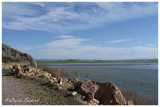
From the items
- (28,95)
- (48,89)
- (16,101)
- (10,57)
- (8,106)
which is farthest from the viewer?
(10,57)

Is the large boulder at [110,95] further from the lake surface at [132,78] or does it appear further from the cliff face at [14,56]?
the cliff face at [14,56]

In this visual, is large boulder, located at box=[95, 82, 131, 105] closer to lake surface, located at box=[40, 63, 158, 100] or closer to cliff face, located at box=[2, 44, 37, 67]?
lake surface, located at box=[40, 63, 158, 100]

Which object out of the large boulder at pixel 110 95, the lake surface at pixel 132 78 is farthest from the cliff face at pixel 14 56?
the large boulder at pixel 110 95

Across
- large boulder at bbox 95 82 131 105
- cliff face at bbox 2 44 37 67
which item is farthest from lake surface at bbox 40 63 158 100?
cliff face at bbox 2 44 37 67

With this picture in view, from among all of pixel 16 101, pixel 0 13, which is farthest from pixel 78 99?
pixel 0 13

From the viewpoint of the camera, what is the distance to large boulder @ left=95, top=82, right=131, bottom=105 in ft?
35.4

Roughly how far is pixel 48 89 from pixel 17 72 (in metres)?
5.85

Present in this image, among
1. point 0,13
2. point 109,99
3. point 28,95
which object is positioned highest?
point 0,13

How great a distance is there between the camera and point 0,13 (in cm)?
1116

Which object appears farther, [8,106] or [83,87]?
[83,87]

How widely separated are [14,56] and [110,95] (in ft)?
75.7

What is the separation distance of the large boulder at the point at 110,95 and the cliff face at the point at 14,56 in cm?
2069

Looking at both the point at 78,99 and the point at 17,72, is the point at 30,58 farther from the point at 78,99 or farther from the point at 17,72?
the point at 78,99

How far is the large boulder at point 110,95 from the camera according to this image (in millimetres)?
10797
